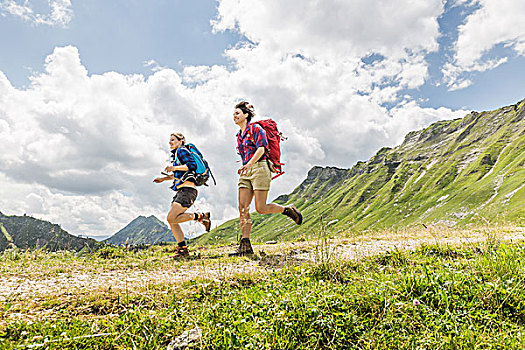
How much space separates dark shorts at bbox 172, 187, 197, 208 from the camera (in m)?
8.67

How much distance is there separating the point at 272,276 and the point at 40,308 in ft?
10.5

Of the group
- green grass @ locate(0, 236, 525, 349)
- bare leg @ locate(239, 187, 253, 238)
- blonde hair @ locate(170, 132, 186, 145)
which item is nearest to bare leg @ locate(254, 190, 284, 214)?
bare leg @ locate(239, 187, 253, 238)

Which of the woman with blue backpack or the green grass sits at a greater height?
the woman with blue backpack

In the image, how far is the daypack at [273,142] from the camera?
8.18 metres

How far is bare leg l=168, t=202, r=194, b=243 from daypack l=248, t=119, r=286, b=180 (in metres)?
2.78

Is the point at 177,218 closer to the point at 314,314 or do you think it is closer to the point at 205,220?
the point at 205,220

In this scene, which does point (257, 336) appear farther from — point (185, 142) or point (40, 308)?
point (185, 142)

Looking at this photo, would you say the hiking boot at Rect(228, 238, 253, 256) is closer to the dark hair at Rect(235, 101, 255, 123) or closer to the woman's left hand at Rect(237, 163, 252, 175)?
the woman's left hand at Rect(237, 163, 252, 175)

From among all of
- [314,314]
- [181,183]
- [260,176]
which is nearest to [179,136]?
[181,183]

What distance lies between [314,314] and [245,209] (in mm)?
5100

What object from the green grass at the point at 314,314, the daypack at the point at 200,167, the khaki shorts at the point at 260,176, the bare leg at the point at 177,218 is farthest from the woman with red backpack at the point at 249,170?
the green grass at the point at 314,314

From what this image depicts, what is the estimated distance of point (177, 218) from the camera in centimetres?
872

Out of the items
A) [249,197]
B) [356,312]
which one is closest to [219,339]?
[356,312]

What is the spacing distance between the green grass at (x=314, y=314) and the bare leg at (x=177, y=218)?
417cm
